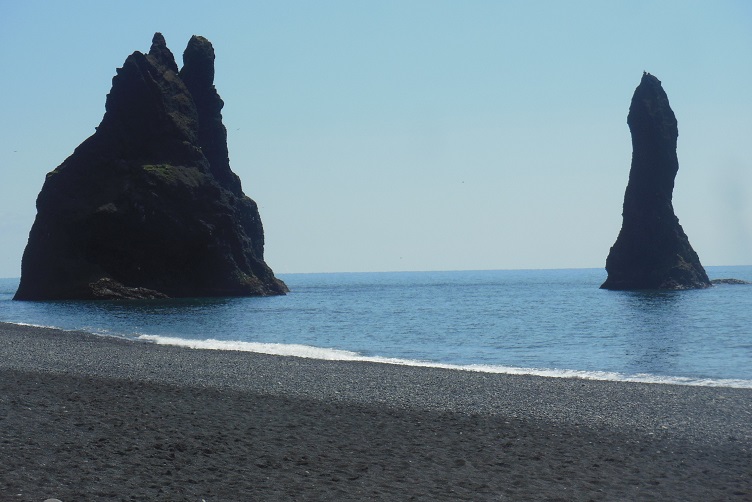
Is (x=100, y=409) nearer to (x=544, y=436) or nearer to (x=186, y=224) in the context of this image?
(x=544, y=436)

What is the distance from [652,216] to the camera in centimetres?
13462

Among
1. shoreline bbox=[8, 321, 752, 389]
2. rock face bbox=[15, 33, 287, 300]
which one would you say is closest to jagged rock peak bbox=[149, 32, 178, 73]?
rock face bbox=[15, 33, 287, 300]

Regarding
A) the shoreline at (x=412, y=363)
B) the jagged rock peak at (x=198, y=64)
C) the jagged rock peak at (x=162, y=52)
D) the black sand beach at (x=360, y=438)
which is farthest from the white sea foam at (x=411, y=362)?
the jagged rock peak at (x=198, y=64)

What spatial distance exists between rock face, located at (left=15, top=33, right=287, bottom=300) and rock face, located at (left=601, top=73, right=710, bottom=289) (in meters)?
64.1

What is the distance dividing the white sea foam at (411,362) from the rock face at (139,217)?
226ft

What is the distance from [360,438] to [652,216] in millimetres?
129614

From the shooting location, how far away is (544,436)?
52.4 feet

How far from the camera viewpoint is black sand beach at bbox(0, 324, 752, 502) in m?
11.8

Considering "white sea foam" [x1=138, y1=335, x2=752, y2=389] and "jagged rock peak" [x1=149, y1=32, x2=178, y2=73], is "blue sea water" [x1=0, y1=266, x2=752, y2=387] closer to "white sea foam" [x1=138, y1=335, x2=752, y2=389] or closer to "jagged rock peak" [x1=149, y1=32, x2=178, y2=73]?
"white sea foam" [x1=138, y1=335, x2=752, y2=389]

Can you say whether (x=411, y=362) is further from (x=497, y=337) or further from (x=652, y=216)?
(x=652, y=216)

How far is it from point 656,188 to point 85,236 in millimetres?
98338

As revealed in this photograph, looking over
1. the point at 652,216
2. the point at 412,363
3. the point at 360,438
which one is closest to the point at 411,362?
the point at 412,363

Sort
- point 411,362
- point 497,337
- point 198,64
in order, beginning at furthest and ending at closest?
point 198,64 < point 497,337 < point 411,362

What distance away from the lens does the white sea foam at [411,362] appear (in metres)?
27.3
